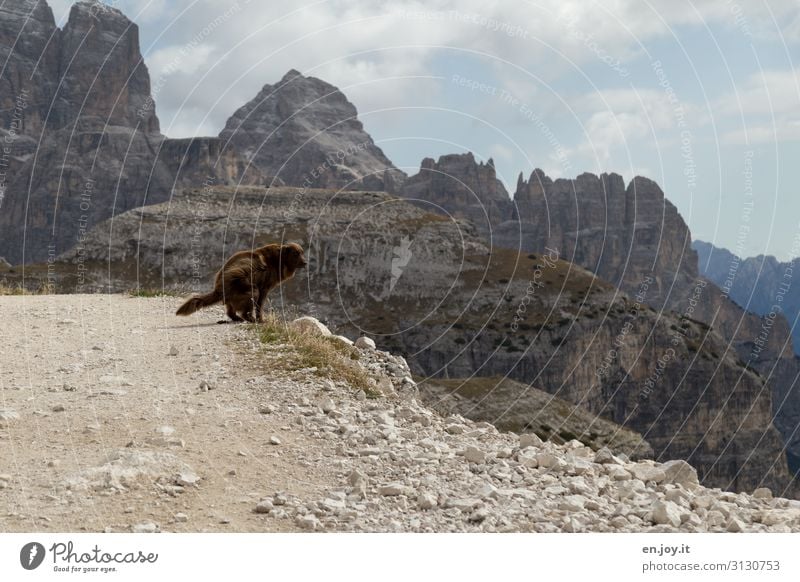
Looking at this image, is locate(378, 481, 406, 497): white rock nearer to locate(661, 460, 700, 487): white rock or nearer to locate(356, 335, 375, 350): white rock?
locate(661, 460, 700, 487): white rock

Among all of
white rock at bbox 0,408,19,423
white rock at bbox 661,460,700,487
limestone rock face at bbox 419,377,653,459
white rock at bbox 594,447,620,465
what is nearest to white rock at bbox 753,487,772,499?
white rock at bbox 661,460,700,487

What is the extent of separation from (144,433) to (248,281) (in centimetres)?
730

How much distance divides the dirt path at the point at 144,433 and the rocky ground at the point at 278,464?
27 mm

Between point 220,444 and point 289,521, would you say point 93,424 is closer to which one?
point 220,444

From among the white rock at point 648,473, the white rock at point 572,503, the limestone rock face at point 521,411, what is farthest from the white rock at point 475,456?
the limestone rock face at point 521,411

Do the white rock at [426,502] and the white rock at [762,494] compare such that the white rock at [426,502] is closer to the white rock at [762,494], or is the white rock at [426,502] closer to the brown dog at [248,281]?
the white rock at [762,494]

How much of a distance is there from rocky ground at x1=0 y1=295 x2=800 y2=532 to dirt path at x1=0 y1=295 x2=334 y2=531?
27 millimetres

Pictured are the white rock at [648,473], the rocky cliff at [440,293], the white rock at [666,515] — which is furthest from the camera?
the rocky cliff at [440,293]

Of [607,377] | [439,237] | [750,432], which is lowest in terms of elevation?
[750,432]

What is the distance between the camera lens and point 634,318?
480 feet

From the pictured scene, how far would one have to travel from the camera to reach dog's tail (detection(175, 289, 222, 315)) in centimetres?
1705

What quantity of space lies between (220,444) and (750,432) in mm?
177722

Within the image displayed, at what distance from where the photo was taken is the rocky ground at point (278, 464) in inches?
313

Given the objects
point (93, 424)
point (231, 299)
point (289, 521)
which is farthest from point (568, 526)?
point (231, 299)
